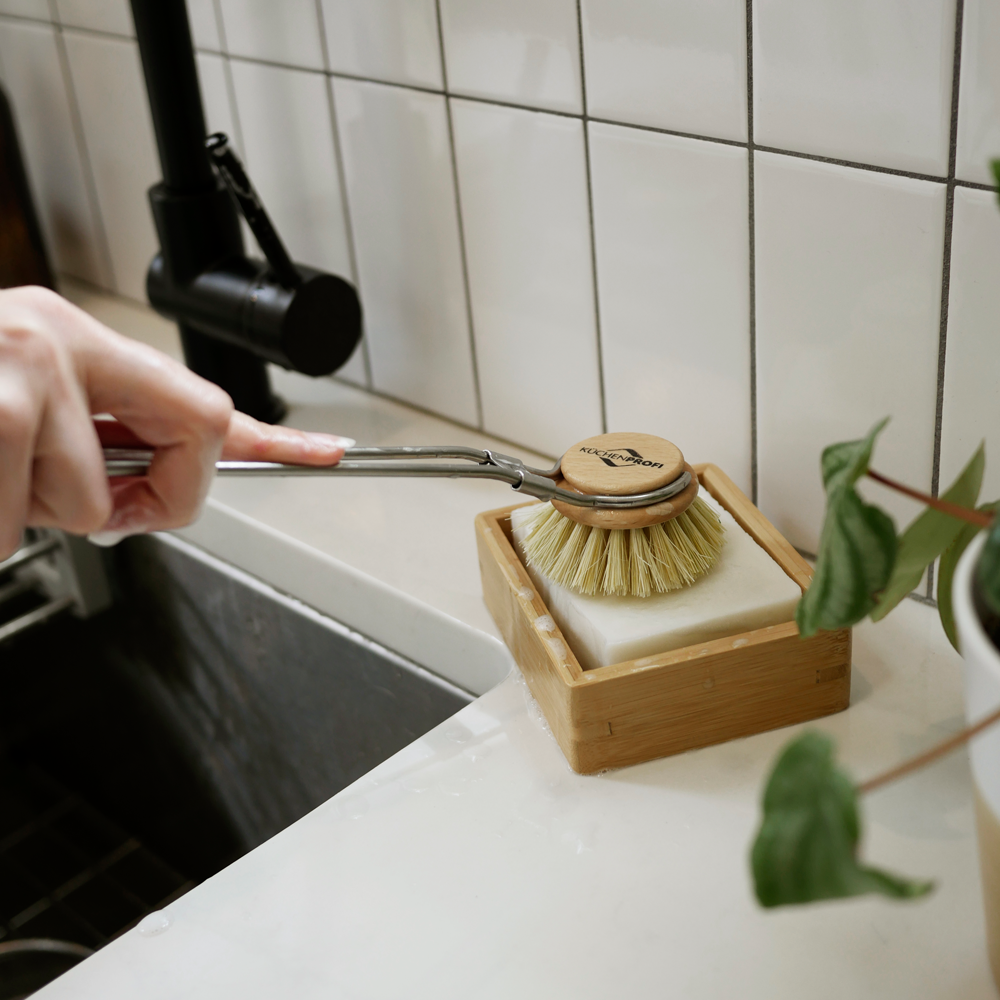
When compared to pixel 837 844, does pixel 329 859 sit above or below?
below

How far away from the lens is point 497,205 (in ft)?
2.41

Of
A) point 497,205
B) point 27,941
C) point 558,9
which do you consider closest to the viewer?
point 558,9

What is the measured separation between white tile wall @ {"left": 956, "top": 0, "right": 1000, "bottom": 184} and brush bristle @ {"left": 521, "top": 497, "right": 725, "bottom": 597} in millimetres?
200

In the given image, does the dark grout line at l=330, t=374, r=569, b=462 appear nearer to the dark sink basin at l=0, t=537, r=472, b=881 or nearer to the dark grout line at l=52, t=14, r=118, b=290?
the dark sink basin at l=0, t=537, r=472, b=881

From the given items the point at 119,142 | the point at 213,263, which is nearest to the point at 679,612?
the point at 213,263

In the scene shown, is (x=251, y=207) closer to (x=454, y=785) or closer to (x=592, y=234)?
(x=592, y=234)

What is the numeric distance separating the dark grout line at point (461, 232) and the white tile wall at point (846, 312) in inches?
9.2

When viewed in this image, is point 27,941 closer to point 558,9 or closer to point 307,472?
point 307,472

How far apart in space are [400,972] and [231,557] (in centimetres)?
42

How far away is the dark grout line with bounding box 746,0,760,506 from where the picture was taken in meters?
0.56

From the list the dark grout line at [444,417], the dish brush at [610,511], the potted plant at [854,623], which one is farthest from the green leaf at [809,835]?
the dark grout line at [444,417]

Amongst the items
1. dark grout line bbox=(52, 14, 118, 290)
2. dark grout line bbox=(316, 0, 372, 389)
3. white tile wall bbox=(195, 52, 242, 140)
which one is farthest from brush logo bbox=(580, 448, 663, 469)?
dark grout line bbox=(52, 14, 118, 290)

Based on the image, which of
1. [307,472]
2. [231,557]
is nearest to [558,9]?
[307,472]

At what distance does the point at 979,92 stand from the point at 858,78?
0.19 feet
